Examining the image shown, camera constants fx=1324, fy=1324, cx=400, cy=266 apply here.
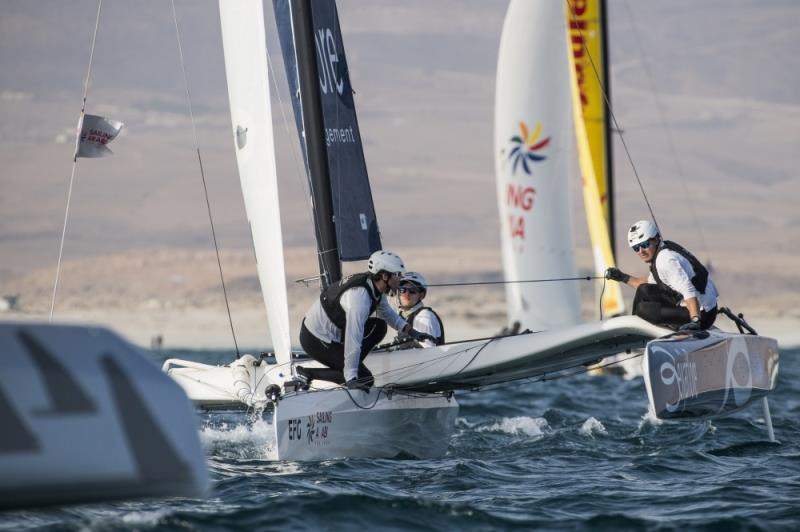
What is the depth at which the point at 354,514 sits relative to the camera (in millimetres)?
6414

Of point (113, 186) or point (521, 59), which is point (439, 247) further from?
point (521, 59)

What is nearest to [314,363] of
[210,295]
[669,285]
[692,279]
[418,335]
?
[418,335]

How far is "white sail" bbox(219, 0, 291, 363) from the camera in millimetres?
9844

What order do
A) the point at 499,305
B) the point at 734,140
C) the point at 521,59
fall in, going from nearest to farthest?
the point at 521,59, the point at 499,305, the point at 734,140

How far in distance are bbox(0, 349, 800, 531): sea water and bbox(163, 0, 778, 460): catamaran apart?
26 cm

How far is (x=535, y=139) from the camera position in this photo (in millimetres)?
18984

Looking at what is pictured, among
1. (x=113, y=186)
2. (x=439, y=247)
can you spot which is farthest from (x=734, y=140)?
(x=113, y=186)

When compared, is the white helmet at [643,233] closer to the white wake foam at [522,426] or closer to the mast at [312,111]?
the white wake foam at [522,426]

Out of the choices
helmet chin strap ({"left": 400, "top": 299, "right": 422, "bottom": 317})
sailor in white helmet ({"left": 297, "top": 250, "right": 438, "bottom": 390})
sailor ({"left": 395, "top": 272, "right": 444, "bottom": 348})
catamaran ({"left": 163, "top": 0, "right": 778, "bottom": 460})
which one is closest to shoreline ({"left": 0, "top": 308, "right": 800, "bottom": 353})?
catamaran ({"left": 163, "top": 0, "right": 778, "bottom": 460})

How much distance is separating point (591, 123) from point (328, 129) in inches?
366

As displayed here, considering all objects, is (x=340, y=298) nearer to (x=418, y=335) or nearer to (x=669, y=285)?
(x=418, y=335)

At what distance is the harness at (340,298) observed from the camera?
8625 millimetres

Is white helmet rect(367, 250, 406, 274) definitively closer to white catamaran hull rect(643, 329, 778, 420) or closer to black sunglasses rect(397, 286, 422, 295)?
black sunglasses rect(397, 286, 422, 295)

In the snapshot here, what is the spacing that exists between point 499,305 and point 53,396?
5770 centimetres
